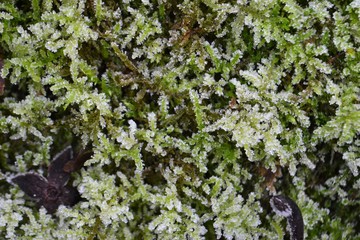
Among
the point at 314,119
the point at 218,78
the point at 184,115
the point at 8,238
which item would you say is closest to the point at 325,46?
the point at 314,119

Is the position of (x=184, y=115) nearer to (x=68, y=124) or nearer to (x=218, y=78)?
(x=218, y=78)

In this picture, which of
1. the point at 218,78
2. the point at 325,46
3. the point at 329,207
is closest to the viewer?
the point at 325,46

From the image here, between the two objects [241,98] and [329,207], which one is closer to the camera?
[241,98]

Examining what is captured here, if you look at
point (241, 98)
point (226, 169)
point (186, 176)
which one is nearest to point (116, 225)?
point (186, 176)

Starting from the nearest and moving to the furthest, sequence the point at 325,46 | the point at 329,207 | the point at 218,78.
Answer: the point at 325,46 → the point at 218,78 → the point at 329,207

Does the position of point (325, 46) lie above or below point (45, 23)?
below

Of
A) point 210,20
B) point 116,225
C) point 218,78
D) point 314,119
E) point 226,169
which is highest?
point 210,20
